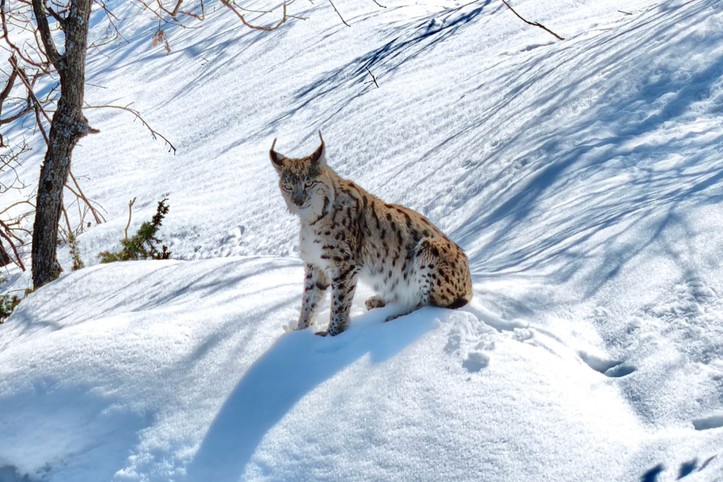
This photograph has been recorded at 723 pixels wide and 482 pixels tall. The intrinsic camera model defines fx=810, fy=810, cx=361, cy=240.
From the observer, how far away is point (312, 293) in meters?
4.93

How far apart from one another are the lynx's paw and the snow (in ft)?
0.87

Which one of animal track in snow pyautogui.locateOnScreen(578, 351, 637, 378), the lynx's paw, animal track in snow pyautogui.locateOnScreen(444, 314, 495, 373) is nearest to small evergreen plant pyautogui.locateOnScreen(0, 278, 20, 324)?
the lynx's paw

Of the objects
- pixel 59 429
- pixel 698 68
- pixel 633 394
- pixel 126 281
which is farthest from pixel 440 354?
pixel 698 68

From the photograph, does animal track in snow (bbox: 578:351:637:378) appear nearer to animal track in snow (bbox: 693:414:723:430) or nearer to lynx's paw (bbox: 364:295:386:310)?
animal track in snow (bbox: 693:414:723:430)

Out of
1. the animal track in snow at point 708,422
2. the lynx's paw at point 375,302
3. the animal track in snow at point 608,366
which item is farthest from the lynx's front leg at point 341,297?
the animal track in snow at point 708,422

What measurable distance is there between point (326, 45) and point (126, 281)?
9068 mm

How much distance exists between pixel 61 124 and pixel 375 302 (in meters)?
4.23

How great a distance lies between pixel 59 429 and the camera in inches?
153

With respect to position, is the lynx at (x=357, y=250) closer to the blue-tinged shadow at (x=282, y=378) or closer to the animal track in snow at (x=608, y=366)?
the blue-tinged shadow at (x=282, y=378)

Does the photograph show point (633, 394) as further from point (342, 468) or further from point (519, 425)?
point (342, 468)

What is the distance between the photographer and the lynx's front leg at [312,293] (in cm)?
486

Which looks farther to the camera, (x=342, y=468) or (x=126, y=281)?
(x=126, y=281)

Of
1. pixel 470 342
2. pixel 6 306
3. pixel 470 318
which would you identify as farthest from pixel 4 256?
pixel 470 342

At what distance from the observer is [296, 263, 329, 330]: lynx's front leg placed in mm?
4863
